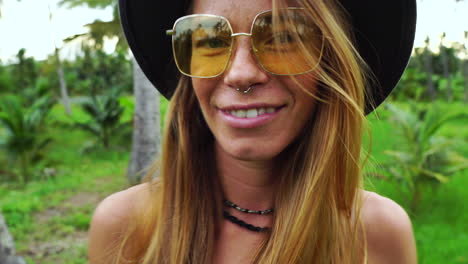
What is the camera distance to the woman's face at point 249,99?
106cm

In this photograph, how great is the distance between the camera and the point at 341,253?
1.26 m

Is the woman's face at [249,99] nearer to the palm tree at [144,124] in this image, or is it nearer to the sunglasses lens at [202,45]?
the sunglasses lens at [202,45]

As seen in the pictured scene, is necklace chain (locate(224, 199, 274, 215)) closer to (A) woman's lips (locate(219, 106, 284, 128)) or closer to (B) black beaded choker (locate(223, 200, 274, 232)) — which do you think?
(B) black beaded choker (locate(223, 200, 274, 232))

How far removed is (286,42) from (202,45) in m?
0.24

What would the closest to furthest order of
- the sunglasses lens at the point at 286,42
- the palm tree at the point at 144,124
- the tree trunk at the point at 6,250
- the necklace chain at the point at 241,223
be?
1. the sunglasses lens at the point at 286,42
2. the necklace chain at the point at 241,223
3. the tree trunk at the point at 6,250
4. the palm tree at the point at 144,124

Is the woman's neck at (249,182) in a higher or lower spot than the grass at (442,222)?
higher

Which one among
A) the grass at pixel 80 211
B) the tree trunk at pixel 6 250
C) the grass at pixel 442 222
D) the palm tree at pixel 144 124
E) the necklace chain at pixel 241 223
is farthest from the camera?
the palm tree at pixel 144 124

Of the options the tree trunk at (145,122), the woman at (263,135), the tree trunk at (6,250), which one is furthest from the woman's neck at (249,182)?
the tree trunk at (145,122)

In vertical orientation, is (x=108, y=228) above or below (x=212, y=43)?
below

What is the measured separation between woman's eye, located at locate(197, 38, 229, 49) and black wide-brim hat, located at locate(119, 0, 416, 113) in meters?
0.26

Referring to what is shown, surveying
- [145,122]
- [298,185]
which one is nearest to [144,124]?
[145,122]

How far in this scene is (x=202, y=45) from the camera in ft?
3.71

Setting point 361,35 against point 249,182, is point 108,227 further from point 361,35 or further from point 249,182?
point 361,35

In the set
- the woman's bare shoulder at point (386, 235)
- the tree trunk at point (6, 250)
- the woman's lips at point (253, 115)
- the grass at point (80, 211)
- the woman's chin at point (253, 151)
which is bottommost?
the grass at point (80, 211)
